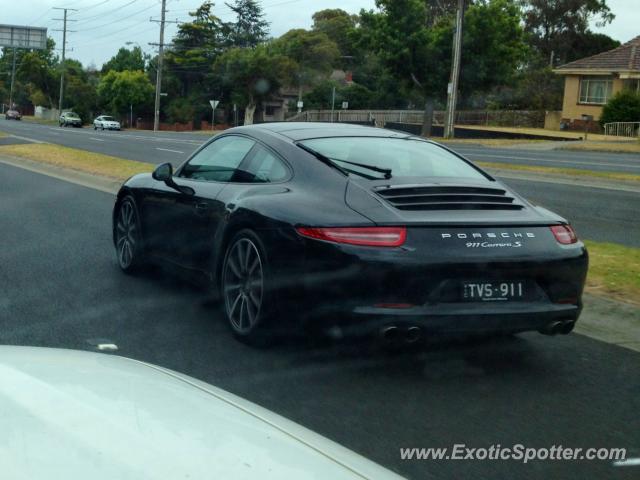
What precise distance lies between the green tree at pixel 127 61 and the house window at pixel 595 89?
80.5 metres

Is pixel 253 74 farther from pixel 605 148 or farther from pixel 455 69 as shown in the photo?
pixel 605 148

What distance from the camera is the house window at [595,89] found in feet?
178

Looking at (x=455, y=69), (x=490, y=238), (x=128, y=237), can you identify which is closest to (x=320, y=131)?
(x=490, y=238)

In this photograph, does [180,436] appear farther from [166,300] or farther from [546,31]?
[546,31]

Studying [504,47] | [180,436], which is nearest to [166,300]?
[180,436]

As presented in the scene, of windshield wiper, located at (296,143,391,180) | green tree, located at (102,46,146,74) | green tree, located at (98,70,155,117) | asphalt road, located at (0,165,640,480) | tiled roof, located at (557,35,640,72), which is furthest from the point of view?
green tree, located at (102,46,146,74)

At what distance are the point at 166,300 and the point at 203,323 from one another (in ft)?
2.70

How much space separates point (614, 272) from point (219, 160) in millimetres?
3683

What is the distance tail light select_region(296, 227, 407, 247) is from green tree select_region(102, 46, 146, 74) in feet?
404

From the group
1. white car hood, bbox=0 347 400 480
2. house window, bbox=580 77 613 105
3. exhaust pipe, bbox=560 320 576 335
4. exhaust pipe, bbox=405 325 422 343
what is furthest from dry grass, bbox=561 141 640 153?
white car hood, bbox=0 347 400 480

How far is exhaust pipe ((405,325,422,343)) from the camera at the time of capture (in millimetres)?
5184

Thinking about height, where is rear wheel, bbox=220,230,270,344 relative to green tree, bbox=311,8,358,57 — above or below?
below
